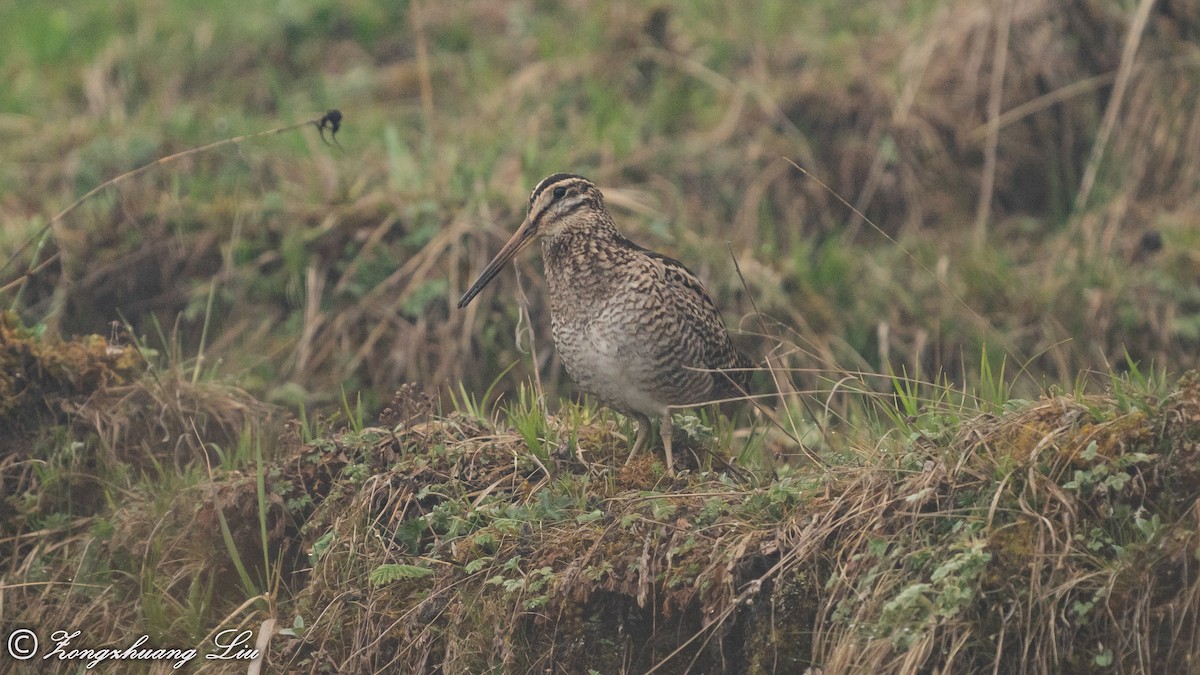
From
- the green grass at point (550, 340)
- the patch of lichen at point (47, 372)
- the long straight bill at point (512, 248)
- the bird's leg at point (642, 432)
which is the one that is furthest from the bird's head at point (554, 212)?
the patch of lichen at point (47, 372)

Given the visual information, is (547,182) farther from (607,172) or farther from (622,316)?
(607,172)

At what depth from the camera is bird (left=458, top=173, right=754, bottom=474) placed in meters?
4.82

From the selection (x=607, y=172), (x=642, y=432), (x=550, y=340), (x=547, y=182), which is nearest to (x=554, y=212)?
(x=547, y=182)

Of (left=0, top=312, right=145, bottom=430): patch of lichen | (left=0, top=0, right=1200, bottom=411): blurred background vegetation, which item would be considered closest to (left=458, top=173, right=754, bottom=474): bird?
(left=0, top=0, right=1200, bottom=411): blurred background vegetation

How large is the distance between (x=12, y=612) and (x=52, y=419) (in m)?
0.76

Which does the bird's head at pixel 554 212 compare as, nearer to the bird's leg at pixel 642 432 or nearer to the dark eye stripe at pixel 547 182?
the dark eye stripe at pixel 547 182

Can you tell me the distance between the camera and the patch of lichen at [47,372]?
527cm

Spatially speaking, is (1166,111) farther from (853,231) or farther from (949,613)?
(949,613)

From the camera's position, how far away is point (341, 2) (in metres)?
9.30

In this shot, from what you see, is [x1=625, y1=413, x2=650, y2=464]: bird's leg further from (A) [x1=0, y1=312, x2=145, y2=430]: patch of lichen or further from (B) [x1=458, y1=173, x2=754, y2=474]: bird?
(A) [x1=0, y1=312, x2=145, y2=430]: patch of lichen

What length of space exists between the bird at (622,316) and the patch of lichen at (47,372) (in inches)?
51.3

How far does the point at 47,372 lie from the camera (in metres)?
5.36

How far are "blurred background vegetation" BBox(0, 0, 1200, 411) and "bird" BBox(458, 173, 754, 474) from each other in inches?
43.7

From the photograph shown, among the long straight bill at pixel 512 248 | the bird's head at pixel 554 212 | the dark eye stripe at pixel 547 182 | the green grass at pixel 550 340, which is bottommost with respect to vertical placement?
the green grass at pixel 550 340
